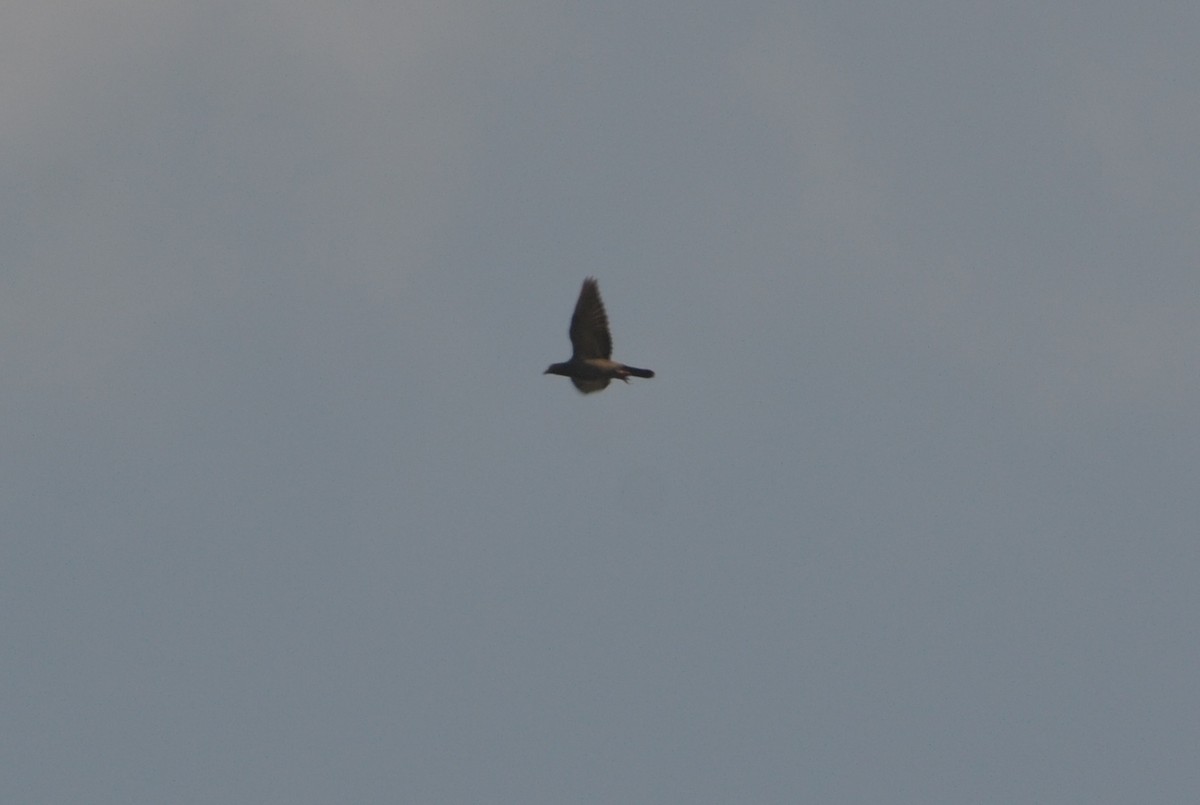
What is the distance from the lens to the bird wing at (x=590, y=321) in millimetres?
33562

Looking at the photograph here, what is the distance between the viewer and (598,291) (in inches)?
1326

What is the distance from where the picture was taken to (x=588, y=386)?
34.1 metres

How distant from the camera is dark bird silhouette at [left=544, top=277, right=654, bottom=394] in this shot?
33.6 m

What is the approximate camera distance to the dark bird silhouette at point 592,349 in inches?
1321

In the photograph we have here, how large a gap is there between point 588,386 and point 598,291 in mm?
2136

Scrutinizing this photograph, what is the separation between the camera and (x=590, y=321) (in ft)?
110

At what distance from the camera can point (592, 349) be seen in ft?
111

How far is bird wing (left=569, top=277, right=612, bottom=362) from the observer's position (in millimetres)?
33562

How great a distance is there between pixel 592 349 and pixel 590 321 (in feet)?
2.15
